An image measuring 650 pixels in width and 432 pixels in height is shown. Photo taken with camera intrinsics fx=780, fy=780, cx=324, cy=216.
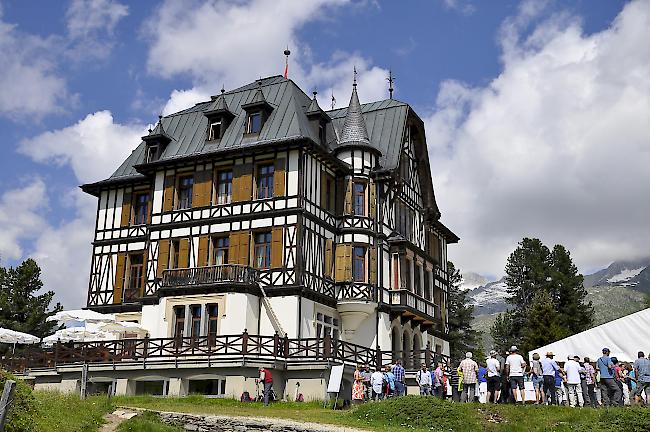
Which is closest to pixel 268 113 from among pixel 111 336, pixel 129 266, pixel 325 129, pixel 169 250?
pixel 325 129

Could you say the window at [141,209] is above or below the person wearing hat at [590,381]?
above

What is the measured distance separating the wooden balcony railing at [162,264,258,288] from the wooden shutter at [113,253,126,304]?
524cm

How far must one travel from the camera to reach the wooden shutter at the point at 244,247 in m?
33.9

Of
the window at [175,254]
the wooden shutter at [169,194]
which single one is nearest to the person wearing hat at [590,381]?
the window at [175,254]

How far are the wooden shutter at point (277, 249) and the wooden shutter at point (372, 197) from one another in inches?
219

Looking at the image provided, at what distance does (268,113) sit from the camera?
36688 mm

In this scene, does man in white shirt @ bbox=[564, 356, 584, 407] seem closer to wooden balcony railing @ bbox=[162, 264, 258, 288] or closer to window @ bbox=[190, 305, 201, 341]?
wooden balcony railing @ bbox=[162, 264, 258, 288]

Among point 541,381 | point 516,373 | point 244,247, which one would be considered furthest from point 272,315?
point 541,381

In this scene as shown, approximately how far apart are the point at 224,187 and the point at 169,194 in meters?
→ 3.00

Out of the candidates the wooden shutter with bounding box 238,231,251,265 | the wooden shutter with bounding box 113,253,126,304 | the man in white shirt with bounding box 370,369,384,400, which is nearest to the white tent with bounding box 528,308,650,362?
the man in white shirt with bounding box 370,369,384,400

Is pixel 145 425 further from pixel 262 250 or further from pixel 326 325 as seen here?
pixel 326 325

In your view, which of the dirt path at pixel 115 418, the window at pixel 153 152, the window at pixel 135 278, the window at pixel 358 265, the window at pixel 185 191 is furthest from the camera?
the window at pixel 153 152

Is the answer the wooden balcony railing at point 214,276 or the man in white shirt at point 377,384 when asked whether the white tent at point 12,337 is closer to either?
the wooden balcony railing at point 214,276

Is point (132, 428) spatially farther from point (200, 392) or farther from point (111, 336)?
point (111, 336)
